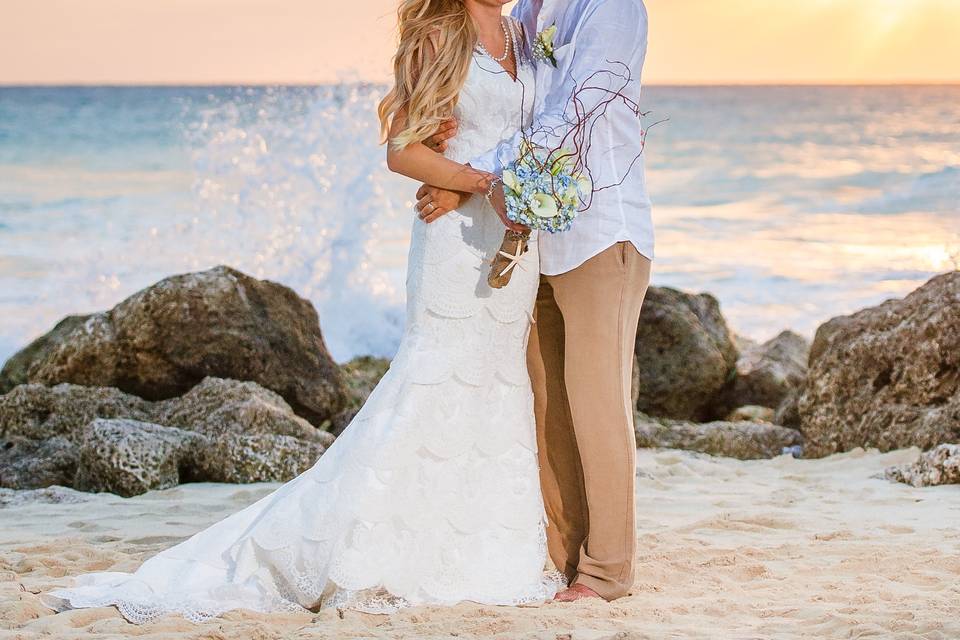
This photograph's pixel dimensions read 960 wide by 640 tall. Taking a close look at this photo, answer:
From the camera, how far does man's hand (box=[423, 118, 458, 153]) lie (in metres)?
3.81

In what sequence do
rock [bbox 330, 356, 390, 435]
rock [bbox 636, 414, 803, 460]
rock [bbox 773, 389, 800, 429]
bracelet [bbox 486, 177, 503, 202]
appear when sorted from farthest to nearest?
rock [bbox 773, 389, 800, 429] → rock [bbox 330, 356, 390, 435] → rock [bbox 636, 414, 803, 460] → bracelet [bbox 486, 177, 503, 202]

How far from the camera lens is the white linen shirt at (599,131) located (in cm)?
362

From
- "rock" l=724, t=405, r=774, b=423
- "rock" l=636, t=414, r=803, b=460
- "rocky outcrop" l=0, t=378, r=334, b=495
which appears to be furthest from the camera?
"rock" l=724, t=405, r=774, b=423

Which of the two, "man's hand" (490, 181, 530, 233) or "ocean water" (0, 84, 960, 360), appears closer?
"man's hand" (490, 181, 530, 233)

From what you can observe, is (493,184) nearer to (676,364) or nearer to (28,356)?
(28,356)

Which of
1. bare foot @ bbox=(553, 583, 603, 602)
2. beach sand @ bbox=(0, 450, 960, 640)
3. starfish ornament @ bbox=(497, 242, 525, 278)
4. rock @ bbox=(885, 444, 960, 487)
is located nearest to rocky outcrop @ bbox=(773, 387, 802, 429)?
beach sand @ bbox=(0, 450, 960, 640)

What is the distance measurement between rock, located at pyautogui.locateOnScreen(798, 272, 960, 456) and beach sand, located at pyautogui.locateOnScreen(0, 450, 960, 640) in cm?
31

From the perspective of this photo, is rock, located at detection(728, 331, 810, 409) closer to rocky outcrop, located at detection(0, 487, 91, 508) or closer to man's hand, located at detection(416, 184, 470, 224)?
rocky outcrop, located at detection(0, 487, 91, 508)

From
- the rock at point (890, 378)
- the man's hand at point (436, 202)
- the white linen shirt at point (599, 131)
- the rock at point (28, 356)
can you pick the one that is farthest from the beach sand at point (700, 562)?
the rock at point (28, 356)

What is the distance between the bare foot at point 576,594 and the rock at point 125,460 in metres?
2.85

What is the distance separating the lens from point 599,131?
3686 millimetres

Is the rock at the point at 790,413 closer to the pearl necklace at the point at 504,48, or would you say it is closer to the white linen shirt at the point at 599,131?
the white linen shirt at the point at 599,131

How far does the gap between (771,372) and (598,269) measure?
Answer: 6.03 metres

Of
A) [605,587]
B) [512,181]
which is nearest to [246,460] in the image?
[605,587]
